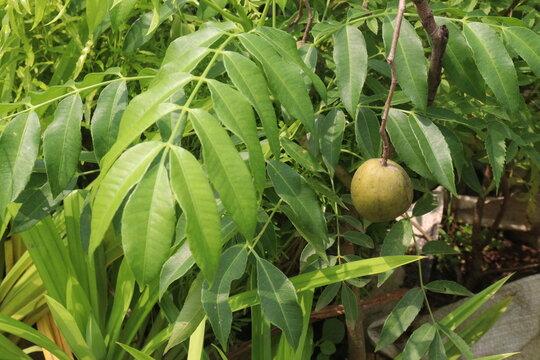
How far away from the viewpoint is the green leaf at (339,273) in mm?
1485

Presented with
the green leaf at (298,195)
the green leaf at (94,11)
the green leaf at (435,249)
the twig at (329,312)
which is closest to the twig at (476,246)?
the twig at (329,312)

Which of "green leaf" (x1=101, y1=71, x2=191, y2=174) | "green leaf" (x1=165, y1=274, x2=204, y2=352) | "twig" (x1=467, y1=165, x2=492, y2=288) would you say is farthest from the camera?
"twig" (x1=467, y1=165, x2=492, y2=288)

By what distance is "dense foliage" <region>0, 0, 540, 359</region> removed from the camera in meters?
0.90

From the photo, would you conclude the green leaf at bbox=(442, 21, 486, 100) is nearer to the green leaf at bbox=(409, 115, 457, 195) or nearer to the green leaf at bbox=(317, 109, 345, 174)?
the green leaf at bbox=(409, 115, 457, 195)

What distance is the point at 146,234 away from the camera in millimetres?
832

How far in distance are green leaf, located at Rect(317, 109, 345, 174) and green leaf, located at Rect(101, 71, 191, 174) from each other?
15.3 inches

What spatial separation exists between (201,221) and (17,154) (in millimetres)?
466

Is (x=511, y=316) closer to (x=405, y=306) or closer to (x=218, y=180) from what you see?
(x=405, y=306)

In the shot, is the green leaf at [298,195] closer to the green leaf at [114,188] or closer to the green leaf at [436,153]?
the green leaf at [436,153]

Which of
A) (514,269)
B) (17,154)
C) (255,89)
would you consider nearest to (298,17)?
(255,89)

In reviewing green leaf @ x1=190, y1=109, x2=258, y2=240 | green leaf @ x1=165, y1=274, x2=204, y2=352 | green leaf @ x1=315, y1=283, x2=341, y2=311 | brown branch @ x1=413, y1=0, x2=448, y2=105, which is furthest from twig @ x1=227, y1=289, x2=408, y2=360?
green leaf @ x1=190, y1=109, x2=258, y2=240

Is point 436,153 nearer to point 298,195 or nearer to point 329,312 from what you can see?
point 298,195

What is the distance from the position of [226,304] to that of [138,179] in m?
0.44

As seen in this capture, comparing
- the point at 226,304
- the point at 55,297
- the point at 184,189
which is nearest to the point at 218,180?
the point at 184,189
